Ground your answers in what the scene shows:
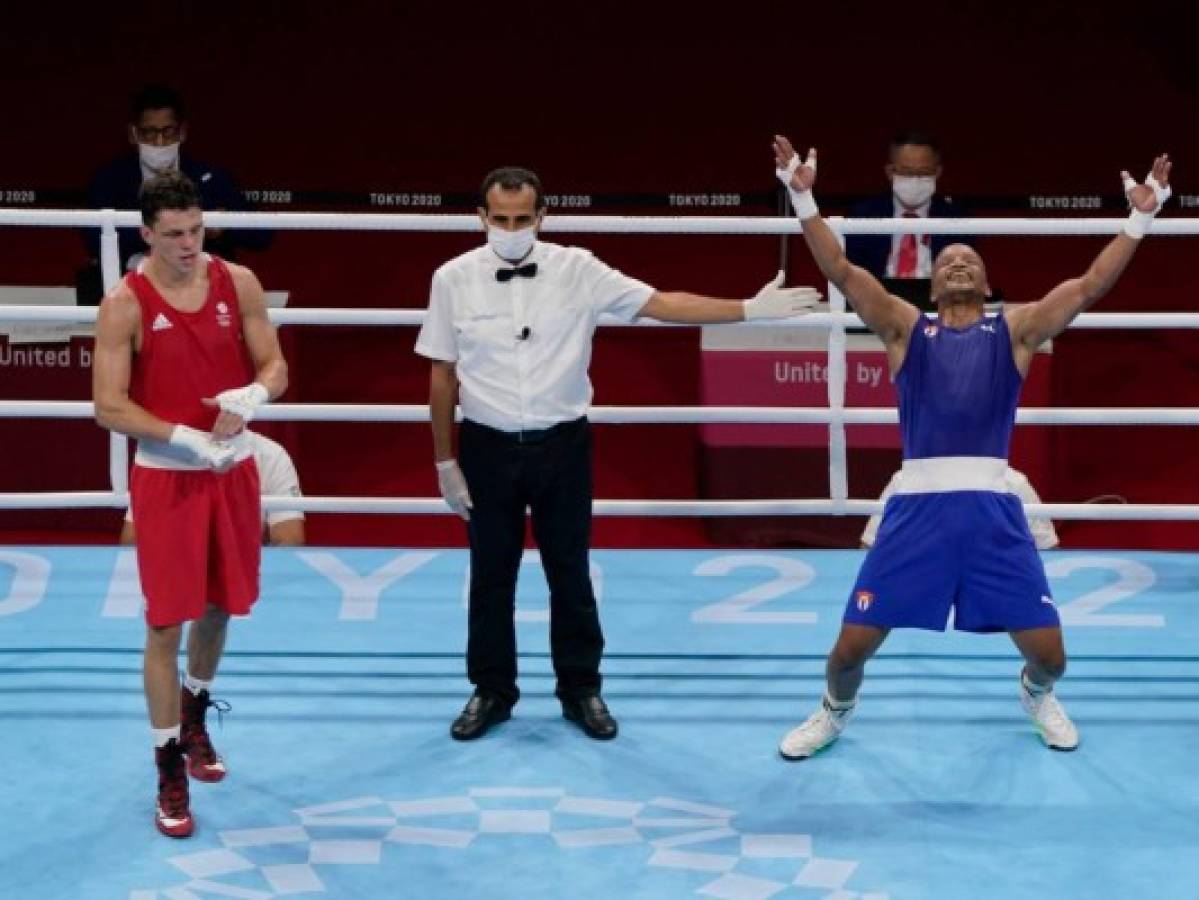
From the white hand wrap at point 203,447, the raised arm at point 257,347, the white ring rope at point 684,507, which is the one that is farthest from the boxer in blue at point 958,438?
the white hand wrap at point 203,447

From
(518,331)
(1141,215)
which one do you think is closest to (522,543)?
(518,331)

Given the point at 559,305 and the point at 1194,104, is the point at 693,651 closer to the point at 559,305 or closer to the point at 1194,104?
the point at 559,305

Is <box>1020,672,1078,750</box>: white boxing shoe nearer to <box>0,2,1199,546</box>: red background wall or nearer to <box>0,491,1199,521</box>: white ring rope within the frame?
<box>0,491,1199,521</box>: white ring rope

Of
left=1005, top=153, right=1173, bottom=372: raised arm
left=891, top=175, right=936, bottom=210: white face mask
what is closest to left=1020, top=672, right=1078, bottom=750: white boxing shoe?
left=1005, top=153, right=1173, bottom=372: raised arm

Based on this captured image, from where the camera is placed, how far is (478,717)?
520 centimetres

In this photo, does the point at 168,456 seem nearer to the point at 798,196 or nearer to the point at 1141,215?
the point at 798,196

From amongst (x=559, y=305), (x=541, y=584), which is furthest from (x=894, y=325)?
(x=541, y=584)

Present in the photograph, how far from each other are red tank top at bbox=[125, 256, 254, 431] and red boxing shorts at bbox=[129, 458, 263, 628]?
13 centimetres

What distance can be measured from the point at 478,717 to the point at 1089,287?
1.76 meters

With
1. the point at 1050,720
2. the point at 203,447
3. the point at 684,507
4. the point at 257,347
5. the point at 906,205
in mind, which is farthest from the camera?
the point at 906,205

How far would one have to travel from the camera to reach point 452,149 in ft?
33.0

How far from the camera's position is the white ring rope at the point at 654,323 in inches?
224

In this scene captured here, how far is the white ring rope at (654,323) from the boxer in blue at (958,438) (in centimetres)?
75

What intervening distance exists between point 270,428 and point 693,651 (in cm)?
228
